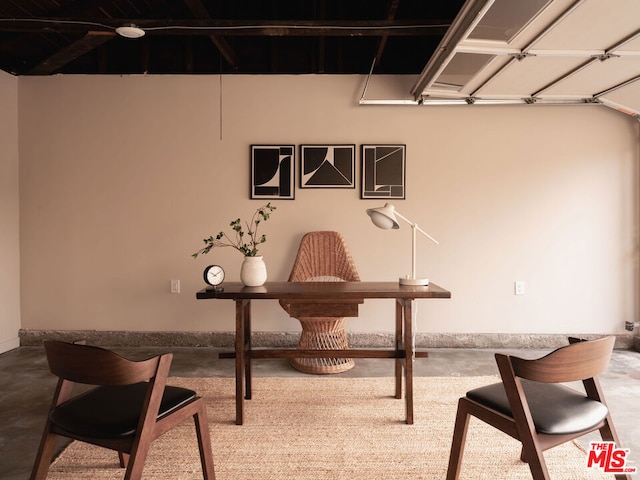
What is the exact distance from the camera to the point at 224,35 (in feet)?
11.8

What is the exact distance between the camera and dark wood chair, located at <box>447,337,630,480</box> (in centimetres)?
144

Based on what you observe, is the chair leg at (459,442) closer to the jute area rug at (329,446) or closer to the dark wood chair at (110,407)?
the jute area rug at (329,446)

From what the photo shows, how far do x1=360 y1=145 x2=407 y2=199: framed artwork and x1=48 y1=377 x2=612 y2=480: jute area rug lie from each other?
1.93 meters

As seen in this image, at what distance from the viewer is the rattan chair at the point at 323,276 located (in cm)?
347

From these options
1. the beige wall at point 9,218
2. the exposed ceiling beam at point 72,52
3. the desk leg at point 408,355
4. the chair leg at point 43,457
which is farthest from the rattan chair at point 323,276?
the beige wall at point 9,218

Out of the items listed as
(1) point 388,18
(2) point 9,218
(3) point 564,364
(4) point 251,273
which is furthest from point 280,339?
Answer: (3) point 564,364

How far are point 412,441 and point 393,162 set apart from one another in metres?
2.59

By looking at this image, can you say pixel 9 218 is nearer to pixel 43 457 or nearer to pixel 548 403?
pixel 43 457

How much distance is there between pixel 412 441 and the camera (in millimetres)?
2305

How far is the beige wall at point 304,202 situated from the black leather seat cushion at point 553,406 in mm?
2420

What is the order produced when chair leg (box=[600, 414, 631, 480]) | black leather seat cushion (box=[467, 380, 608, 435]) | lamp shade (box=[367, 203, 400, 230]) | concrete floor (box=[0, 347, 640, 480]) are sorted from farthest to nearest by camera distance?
lamp shade (box=[367, 203, 400, 230]) < concrete floor (box=[0, 347, 640, 480]) < chair leg (box=[600, 414, 631, 480]) < black leather seat cushion (box=[467, 380, 608, 435])

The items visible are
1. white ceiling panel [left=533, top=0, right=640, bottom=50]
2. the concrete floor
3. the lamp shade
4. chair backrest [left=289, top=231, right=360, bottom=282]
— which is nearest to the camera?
white ceiling panel [left=533, top=0, right=640, bottom=50]

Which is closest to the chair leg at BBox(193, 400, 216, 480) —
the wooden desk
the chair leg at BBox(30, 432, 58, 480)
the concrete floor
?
the chair leg at BBox(30, 432, 58, 480)

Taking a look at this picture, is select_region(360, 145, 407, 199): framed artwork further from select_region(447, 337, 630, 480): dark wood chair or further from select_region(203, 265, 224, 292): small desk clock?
select_region(447, 337, 630, 480): dark wood chair
